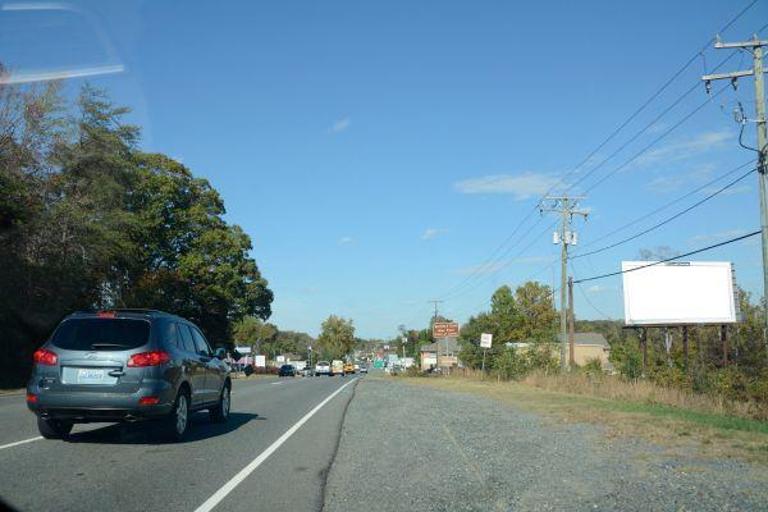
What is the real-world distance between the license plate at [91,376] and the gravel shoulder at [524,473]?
3672mm

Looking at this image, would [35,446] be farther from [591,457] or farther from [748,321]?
[748,321]

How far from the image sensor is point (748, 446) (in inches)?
448

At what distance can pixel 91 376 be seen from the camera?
10.6m

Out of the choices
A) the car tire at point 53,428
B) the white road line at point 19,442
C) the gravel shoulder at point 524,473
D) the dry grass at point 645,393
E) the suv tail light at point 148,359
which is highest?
the suv tail light at point 148,359

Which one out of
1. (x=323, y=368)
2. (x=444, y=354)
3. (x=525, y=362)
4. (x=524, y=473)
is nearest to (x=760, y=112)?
(x=524, y=473)

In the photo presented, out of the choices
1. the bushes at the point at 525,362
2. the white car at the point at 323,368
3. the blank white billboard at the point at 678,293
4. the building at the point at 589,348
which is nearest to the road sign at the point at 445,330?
the white car at the point at 323,368

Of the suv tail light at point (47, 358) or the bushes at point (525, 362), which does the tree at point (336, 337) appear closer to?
the bushes at point (525, 362)

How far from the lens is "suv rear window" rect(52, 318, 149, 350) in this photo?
1084 centimetres

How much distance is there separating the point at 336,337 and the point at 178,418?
155 metres

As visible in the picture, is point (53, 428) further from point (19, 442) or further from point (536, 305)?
point (536, 305)

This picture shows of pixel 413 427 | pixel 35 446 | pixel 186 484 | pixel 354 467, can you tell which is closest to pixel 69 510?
pixel 186 484

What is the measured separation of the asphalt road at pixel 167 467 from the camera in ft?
24.5

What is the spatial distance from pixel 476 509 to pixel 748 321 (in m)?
42.5

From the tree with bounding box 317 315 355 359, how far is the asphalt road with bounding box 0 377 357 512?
151 meters
